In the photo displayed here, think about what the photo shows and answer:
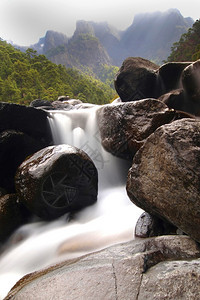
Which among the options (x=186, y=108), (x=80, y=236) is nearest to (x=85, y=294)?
(x=80, y=236)

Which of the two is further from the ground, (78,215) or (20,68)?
(20,68)

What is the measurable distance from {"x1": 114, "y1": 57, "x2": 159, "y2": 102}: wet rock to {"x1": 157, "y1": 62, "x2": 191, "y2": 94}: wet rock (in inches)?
14.6

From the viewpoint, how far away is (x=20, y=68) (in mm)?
31609

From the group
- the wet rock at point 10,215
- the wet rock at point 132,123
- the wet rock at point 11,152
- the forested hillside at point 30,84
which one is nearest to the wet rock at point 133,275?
the wet rock at point 10,215

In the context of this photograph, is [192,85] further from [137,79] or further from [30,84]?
[30,84]

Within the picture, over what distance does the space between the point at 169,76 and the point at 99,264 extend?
391 inches

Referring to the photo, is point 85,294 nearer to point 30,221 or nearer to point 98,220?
point 98,220

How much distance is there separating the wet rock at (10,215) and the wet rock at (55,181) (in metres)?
0.30

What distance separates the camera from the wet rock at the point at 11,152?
745 cm

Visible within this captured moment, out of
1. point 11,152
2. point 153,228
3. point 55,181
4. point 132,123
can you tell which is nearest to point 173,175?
point 153,228

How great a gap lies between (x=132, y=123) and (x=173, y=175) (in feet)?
11.1

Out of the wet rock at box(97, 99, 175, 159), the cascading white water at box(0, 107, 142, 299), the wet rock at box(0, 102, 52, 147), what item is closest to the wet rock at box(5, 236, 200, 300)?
the cascading white water at box(0, 107, 142, 299)

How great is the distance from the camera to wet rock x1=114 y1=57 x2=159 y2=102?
10.5m

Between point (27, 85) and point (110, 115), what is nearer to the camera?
point (110, 115)
